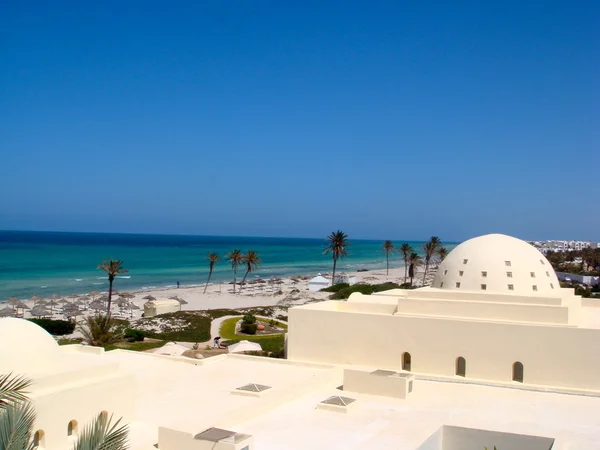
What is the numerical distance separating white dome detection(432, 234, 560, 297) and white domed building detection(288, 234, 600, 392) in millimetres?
42

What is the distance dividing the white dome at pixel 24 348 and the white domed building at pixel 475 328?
12250 millimetres

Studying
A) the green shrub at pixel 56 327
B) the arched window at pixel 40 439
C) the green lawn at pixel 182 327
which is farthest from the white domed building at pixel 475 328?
the green shrub at pixel 56 327

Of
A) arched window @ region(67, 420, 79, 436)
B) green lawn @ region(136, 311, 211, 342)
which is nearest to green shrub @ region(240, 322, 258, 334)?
green lawn @ region(136, 311, 211, 342)

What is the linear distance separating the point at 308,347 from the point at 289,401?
24.0ft

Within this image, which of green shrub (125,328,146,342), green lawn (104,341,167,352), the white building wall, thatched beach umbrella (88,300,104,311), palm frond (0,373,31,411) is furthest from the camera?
thatched beach umbrella (88,300,104,311)

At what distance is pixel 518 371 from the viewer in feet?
70.8

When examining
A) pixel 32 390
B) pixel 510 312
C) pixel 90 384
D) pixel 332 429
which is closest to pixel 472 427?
pixel 332 429

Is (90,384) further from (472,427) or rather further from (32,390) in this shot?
(472,427)

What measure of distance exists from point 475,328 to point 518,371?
2281 mm

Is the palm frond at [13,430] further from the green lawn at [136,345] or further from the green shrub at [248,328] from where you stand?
the green shrub at [248,328]

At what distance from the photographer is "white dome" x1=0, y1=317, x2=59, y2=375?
45.0 feet

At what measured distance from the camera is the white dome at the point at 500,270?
2380 centimetres

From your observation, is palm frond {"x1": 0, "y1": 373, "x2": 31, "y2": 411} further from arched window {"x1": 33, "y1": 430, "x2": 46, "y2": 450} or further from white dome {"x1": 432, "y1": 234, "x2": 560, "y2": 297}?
white dome {"x1": 432, "y1": 234, "x2": 560, "y2": 297}

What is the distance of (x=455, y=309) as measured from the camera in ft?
75.5
